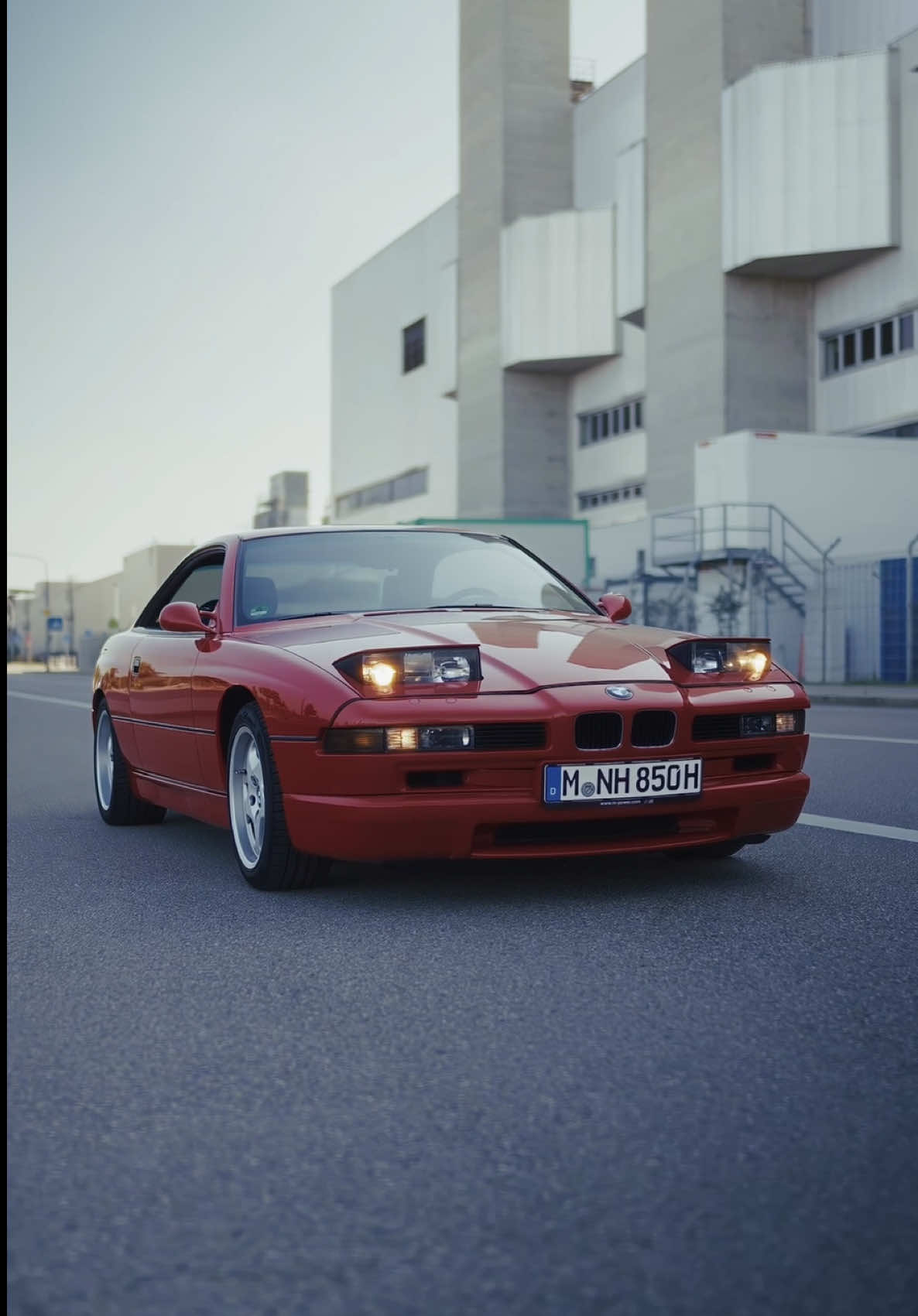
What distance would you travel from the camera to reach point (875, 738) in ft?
39.5

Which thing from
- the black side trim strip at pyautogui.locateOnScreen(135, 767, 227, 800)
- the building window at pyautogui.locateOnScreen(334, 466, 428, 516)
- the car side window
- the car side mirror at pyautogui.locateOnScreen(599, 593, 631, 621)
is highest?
the building window at pyautogui.locateOnScreen(334, 466, 428, 516)

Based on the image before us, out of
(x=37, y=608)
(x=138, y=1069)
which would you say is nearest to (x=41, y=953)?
(x=138, y=1069)

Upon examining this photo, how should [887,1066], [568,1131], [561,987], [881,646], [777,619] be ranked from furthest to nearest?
[777,619] → [881,646] → [561,987] → [887,1066] → [568,1131]

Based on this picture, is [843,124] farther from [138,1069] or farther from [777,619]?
[138,1069]

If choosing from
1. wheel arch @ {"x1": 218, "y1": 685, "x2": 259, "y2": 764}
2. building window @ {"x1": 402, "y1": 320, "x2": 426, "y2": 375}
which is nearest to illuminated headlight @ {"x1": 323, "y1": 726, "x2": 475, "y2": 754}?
wheel arch @ {"x1": 218, "y1": 685, "x2": 259, "y2": 764}

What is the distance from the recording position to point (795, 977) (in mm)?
3846

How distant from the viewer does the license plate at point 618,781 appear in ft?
15.7

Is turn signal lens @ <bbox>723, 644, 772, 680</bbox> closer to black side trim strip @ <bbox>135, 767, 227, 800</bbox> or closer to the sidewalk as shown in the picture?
black side trim strip @ <bbox>135, 767, 227, 800</bbox>

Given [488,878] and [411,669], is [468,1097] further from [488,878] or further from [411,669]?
[488,878]

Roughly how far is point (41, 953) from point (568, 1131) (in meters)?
2.09

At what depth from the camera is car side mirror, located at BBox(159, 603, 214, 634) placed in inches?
232

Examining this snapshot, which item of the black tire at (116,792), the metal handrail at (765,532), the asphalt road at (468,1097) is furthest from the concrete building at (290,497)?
the asphalt road at (468,1097)

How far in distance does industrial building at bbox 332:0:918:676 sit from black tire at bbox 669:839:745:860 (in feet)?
74.7

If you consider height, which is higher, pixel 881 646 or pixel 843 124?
pixel 843 124
